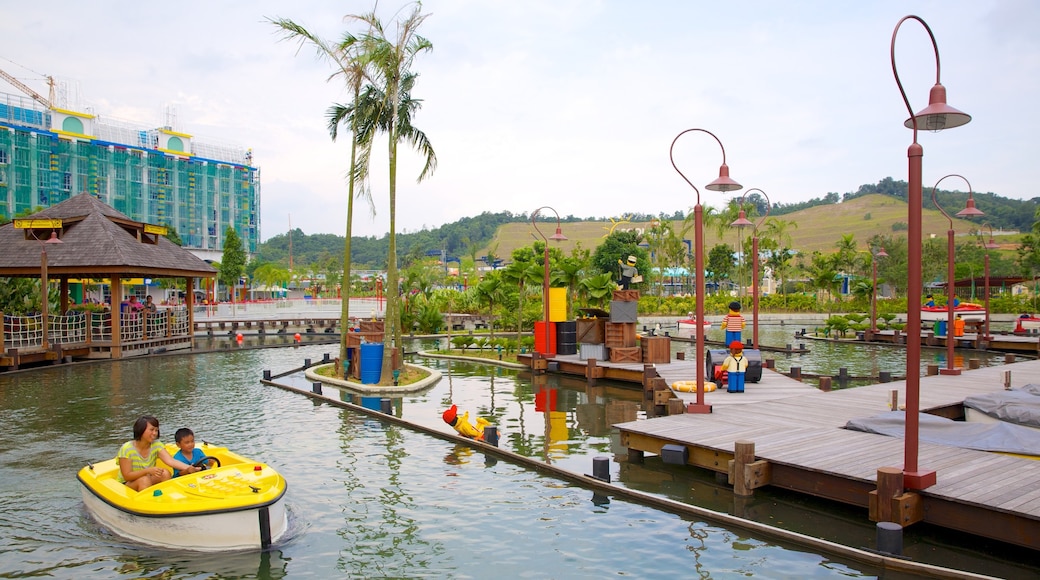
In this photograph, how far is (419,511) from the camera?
9656mm

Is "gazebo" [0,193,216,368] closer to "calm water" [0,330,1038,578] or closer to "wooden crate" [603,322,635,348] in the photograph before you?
"calm water" [0,330,1038,578]

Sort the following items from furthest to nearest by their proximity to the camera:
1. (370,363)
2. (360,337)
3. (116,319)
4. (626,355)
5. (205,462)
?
(116,319), (626,355), (360,337), (370,363), (205,462)

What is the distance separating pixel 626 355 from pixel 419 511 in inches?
564

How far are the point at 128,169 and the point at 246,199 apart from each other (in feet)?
66.7

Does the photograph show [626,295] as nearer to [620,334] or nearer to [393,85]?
[620,334]

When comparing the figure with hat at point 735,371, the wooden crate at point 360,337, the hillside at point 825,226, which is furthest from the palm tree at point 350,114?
the hillside at point 825,226

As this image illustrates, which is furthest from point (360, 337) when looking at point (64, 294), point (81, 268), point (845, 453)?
point (64, 294)

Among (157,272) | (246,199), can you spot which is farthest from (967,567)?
(246,199)

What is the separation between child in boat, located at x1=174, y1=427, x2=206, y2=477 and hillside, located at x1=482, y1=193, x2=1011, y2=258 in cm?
11352

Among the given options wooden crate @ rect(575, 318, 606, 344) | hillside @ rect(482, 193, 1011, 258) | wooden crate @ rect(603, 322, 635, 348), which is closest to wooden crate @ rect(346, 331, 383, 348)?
wooden crate @ rect(575, 318, 606, 344)

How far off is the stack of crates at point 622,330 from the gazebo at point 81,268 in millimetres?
18760

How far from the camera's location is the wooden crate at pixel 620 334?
911 inches

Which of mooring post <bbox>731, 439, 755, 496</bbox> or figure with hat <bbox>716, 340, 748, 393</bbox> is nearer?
mooring post <bbox>731, 439, 755, 496</bbox>

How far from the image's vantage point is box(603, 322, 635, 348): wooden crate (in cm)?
2314
